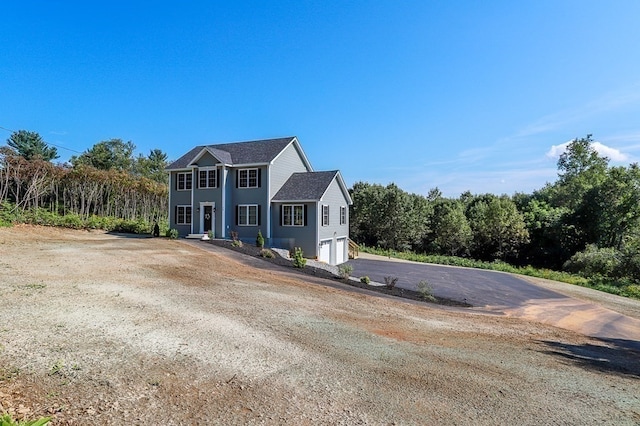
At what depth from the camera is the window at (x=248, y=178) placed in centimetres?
2375

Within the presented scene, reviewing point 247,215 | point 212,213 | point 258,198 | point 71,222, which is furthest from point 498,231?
point 71,222

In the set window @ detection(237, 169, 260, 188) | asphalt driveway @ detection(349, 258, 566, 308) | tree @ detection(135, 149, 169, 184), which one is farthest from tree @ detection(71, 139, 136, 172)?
asphalt driveway @ detection(349, 258, 566, 308)

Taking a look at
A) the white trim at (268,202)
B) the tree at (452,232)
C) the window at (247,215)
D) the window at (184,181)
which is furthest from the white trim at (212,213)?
the tree at (452,232)

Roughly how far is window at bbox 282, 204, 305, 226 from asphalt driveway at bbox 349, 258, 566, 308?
492 centimetres

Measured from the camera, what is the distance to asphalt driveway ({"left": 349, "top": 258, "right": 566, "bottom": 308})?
1511 cm

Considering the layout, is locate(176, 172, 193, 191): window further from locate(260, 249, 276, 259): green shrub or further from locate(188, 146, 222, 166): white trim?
locate(260, 249, 276, 259): green shrub

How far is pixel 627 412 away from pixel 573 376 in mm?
1160

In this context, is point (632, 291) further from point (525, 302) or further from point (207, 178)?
point (207, 178)

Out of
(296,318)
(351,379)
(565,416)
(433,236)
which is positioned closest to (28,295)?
(296,318)

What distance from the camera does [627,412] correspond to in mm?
4297

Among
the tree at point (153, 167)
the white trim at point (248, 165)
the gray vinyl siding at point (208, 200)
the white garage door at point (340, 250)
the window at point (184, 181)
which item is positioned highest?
the tree at point (153, 167)

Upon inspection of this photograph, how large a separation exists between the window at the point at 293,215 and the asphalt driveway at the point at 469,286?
492 cm

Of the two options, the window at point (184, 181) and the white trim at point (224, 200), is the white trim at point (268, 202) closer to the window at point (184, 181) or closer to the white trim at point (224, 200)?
the white trim at point (224, 200)

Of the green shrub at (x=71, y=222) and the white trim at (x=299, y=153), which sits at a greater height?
the white trim at (x=299, y=153)
